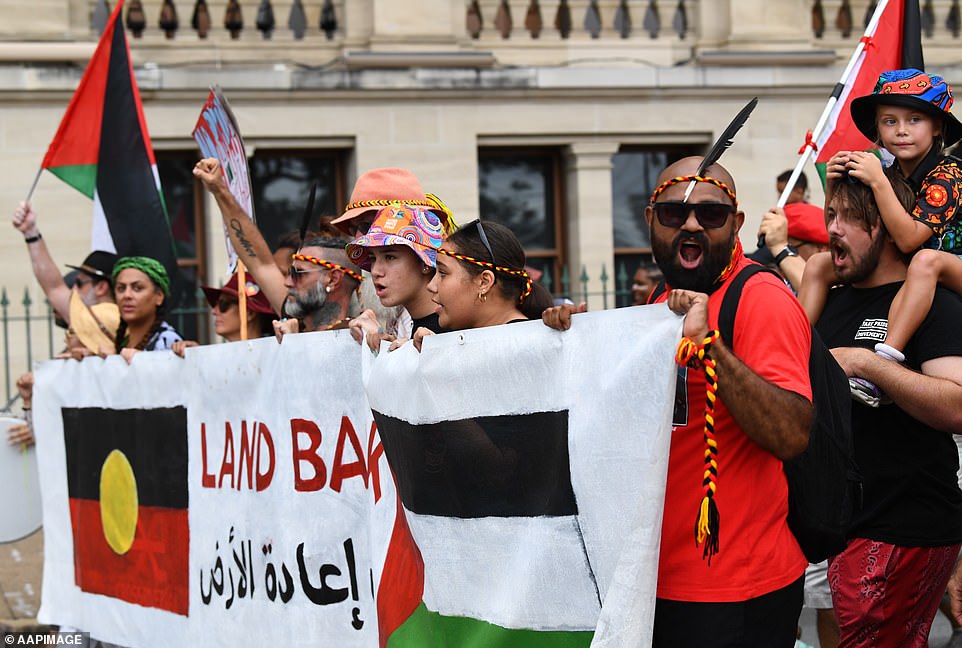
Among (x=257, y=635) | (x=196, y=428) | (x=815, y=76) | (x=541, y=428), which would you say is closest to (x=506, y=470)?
(x=541, y=428)

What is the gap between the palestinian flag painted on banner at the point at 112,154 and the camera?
832cm

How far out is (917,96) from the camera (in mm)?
4785

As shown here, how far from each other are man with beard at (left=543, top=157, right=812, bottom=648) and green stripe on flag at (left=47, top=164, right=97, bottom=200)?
572 centimetres

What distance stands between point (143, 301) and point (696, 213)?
13.6 ft

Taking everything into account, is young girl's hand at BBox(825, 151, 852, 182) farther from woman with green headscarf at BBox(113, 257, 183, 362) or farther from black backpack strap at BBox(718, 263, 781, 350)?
woman with green headscarf at BBox(113, 257, 183, 362)

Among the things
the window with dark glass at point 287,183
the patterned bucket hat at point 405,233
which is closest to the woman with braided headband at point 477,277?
the patterned bucket hat at point 405,233

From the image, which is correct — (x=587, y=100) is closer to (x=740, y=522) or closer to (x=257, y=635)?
(x=257, y=635)

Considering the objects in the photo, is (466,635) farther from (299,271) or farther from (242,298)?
(242,298)

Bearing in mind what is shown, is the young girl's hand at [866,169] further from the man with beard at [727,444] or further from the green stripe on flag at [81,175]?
the green stripe on flag at [81,175]

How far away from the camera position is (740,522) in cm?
349

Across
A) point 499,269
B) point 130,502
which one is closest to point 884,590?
point 499,269

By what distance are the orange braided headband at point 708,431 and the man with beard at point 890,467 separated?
1131 millimetres

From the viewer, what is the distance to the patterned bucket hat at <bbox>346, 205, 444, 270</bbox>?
16.2 ft

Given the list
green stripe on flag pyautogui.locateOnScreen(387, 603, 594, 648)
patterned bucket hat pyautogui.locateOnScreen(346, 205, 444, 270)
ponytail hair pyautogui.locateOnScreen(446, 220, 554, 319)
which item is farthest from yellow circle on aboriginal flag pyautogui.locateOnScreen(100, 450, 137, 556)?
ponytail hair pyautogui.locateOnScreen(446, 220, 554, 319)
